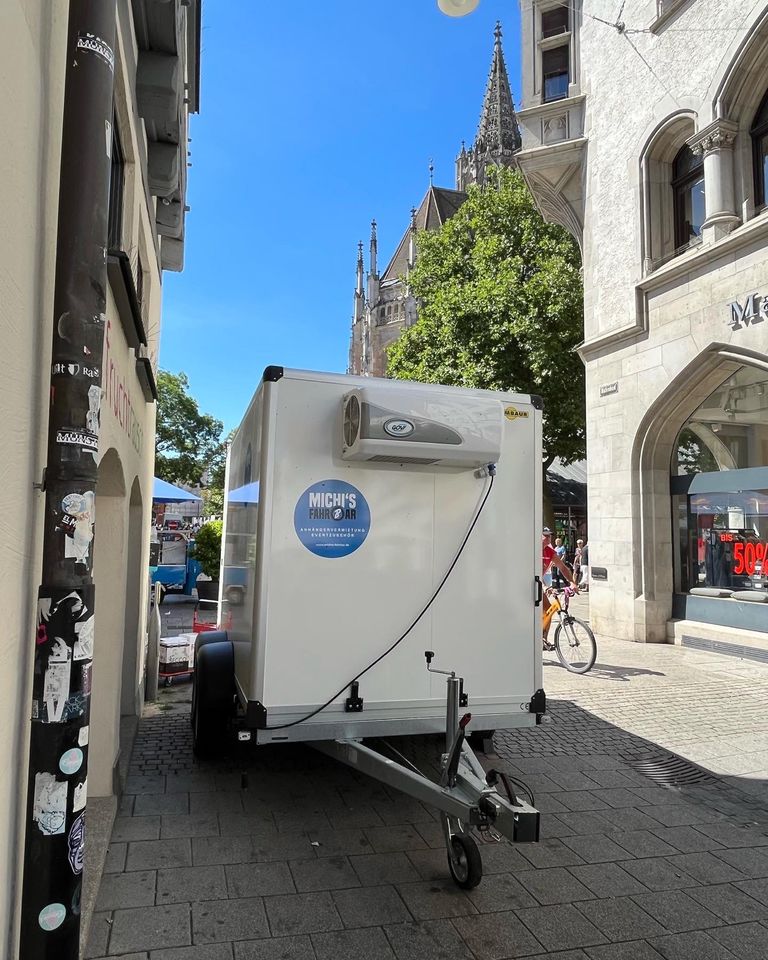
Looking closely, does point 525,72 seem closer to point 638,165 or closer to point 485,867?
point 638,165

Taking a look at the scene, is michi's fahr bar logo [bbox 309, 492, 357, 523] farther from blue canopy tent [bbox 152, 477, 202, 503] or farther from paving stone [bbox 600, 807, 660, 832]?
blue canopy tent [bbox 152, 477, 202, 503]

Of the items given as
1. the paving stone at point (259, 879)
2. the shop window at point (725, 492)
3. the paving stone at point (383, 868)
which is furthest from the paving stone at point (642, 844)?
the shop window at point (725, 492)

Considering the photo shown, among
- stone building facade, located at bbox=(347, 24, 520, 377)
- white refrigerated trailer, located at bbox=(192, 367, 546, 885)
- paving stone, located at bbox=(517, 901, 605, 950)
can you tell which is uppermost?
stone building facade, located at bbox=(347, 24, 520, 377)

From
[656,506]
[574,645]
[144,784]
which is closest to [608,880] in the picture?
[144,784]

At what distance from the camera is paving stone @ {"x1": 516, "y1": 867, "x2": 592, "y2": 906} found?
3558mm

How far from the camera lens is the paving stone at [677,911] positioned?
3336mm

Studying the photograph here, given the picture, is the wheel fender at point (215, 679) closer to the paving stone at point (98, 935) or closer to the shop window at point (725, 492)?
the paving stone at point (98, 935)

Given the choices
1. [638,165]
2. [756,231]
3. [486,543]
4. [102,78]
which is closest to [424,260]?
[638,165]

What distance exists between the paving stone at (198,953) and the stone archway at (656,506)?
9690 mm

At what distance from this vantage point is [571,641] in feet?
30.6

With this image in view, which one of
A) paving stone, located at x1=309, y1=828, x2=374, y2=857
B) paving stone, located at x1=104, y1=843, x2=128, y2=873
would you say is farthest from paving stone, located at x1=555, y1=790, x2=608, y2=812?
paving stone, located at x1=104, y1=843, x2=128, y2=873

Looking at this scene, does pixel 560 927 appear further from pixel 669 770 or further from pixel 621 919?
pixel 669 770

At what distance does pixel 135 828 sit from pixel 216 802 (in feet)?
1.99

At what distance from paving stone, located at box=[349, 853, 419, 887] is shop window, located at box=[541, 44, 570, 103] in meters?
14.7
